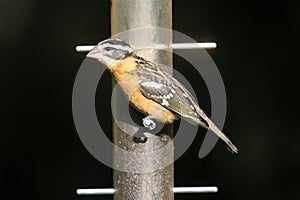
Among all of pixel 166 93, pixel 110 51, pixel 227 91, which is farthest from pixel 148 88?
pixel 227 91

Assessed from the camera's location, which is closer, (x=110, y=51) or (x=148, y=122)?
(x=110, y=51)

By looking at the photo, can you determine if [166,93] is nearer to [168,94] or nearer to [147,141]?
[168,94]

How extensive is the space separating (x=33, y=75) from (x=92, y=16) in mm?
586

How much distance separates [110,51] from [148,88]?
Answer: 206 millimetres

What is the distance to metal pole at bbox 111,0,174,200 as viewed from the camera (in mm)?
4359

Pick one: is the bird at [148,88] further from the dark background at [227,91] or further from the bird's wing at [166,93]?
the dark background at [227,91]

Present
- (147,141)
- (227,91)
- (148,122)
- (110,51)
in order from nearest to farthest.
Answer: (110,51) < (148,122) < (147,141) < (227,91)

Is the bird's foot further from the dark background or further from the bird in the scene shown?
the dark background

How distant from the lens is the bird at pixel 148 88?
4164 mm

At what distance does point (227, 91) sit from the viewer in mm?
7668

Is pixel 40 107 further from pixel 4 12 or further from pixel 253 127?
pixel 253 127

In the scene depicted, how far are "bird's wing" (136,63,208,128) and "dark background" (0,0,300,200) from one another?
10.8 ft

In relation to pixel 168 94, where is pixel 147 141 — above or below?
below

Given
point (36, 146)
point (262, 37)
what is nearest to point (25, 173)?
point (36, 146)
